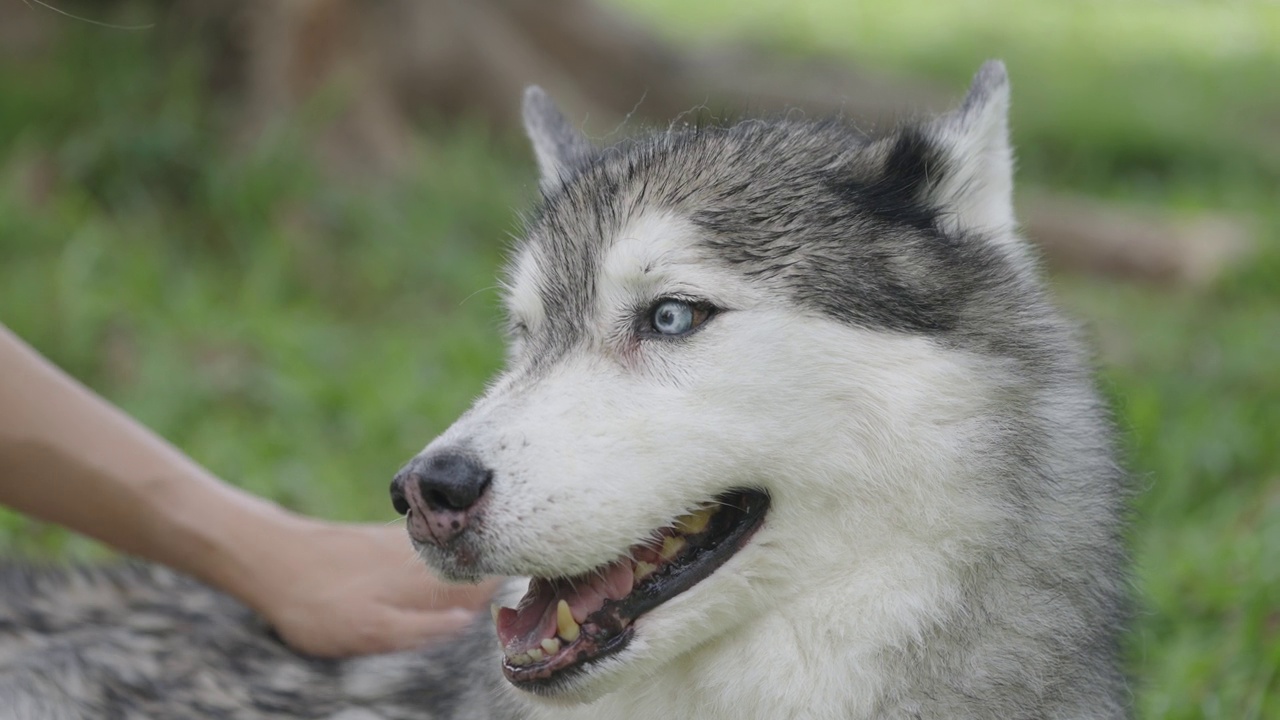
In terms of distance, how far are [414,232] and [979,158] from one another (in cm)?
531

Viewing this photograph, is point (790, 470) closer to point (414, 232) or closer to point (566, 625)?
point (566, 625)

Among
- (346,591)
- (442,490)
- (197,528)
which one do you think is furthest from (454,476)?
(197,528)

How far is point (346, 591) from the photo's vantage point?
3.08 meters

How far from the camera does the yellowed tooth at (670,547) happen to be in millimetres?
2424

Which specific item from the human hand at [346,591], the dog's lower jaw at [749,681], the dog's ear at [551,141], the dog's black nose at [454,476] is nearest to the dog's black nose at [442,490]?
the dog's black nose at [454,476]

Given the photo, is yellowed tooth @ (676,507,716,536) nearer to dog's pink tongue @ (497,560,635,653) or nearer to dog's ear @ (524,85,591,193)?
dog's pink tongue @ (497,560,635,653)

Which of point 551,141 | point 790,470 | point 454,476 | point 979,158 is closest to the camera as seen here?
point 454,476

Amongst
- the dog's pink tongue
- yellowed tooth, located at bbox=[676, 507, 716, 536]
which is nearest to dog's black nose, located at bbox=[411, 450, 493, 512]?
the dog's pink tongue

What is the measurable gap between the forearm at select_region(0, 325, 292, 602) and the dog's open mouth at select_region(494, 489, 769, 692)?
972 mm

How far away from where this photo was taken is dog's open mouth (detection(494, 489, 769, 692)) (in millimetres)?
2350

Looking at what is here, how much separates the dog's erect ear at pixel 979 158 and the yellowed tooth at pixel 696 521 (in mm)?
800

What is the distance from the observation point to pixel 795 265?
2.42m

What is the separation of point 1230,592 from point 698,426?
2.44m

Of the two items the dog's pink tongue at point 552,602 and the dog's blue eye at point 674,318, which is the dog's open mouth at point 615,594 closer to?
the dog's pink tongue at point 552,602
